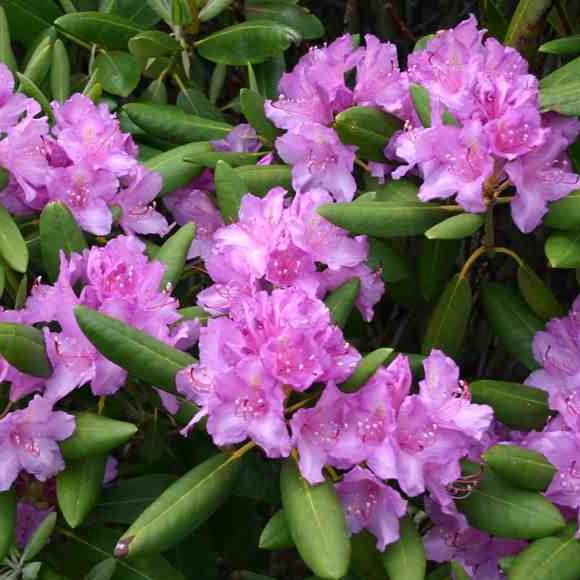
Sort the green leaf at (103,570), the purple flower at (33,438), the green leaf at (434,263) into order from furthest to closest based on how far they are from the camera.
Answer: the green leaf at (434,263)
the green leaf at (103,570)
the purple flower at (33,438)

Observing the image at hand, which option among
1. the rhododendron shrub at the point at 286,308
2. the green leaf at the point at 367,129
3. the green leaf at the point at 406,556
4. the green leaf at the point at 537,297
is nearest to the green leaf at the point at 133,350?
the rhododendron shrub at the point at 286,308

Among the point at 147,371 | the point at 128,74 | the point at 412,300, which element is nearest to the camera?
the point at 147,371

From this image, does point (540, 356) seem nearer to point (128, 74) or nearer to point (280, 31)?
point (280, 31)

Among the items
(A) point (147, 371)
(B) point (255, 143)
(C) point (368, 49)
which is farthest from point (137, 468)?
(C) point (368, 49)

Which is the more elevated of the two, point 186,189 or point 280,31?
point 280,31

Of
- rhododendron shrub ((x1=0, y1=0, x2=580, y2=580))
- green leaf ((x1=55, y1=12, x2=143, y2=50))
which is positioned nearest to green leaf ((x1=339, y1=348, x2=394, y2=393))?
rhododendron shrub ((x1=0, y1=0, x2=580, y2=580))

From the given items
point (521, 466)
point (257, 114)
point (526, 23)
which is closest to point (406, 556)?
point (521, 466)

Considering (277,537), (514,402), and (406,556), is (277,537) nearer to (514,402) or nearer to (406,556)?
(406,556)

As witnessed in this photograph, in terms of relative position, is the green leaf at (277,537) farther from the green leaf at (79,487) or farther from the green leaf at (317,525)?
the green leaf at (79,487)
